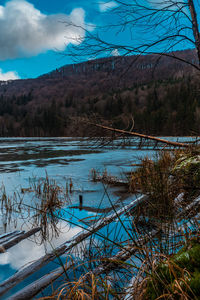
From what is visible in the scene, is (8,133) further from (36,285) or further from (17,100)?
(36,285)

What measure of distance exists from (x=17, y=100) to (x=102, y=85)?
151 metres

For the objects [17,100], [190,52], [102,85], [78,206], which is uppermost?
[17,100]

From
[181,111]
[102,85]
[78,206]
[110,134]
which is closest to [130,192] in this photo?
[78,206]

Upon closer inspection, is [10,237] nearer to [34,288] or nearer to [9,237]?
[9,237]

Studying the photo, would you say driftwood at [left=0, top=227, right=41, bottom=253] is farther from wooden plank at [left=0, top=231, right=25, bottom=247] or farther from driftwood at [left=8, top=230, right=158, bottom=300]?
driftwood at [left=8, top=230, right=158, bottom=300]

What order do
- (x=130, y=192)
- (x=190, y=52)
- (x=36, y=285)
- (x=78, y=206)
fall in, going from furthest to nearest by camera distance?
(x=130, y=192) → (x=78, y=206) → (x=190, y=52) → (x=36, y=285)

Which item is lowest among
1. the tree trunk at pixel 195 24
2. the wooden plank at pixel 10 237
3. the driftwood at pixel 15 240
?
the driftwood at pixel 15 240

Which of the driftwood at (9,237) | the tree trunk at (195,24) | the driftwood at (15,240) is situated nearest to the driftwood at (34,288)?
the driftwood at (15,240)

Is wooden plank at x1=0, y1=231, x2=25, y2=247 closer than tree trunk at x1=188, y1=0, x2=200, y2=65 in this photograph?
No

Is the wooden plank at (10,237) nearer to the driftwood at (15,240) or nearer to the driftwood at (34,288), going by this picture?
the driftwood at (15,240)

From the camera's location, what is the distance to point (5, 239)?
144 inches

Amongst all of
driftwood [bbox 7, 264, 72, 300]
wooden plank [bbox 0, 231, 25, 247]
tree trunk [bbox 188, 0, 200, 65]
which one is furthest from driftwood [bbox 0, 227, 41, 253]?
tree trunk [bbox 188, 0, 200, 65]

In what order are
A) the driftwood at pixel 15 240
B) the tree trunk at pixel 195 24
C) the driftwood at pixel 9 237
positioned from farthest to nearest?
the driftwood at pixel 9 237
the driftwood at pixel 15 240
the tree trunk at pixel 195 24

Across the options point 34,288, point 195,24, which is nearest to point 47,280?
point 34,288
